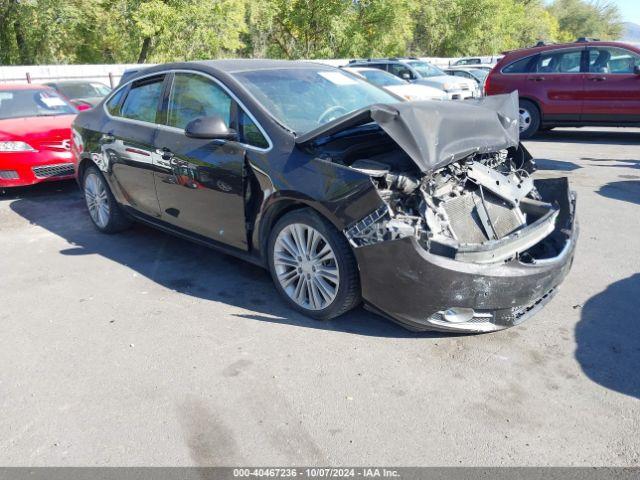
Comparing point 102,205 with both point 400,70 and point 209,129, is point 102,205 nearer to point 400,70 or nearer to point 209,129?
point 209,129

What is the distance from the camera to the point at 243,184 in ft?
13.4

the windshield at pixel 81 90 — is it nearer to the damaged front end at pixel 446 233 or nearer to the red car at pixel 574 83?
the red car at pixel 574 83

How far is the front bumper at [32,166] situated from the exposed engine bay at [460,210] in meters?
5.59

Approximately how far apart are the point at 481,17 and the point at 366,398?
42.0m

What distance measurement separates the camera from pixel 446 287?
128 inches

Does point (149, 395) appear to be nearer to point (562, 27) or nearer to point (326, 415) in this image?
point (326, 415)

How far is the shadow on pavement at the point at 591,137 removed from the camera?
36.1ft

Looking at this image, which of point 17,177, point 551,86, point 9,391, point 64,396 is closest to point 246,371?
point 64,396

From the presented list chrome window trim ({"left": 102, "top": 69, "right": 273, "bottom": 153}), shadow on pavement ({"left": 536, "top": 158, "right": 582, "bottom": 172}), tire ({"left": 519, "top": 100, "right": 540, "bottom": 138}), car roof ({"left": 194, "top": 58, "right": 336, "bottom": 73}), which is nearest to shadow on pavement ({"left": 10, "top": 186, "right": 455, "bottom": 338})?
chrome window trim ({"left": 102, "top": 69, "right": 273, "bottom": 153})

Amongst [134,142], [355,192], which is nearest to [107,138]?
[134,142]

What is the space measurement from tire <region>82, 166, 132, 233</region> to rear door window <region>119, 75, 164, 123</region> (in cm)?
83

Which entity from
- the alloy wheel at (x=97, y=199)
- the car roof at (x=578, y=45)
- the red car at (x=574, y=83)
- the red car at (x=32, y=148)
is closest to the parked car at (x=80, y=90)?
the red car at (x=32, y=148)

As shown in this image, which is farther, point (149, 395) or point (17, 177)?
point (17, 177)

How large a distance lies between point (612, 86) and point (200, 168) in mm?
8939
